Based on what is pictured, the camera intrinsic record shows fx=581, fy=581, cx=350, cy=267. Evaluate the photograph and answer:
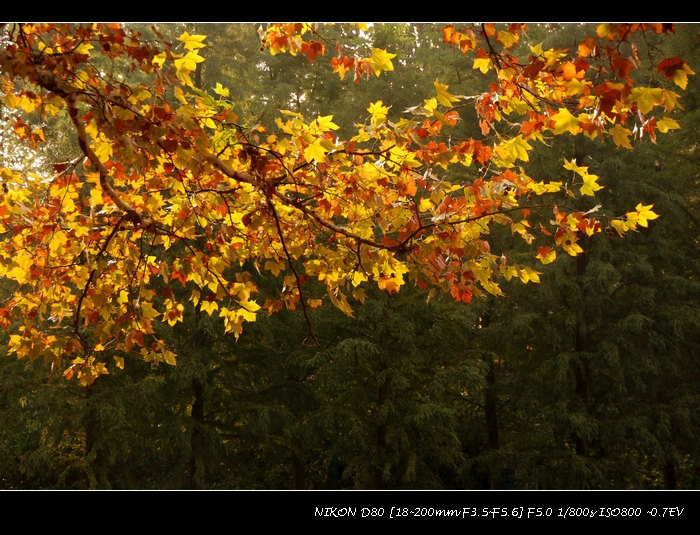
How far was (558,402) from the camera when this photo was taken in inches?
352

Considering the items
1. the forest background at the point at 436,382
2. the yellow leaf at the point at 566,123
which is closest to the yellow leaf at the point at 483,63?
the yellow leaf at the point at 566,123

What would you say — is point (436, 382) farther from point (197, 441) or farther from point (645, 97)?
point (645, 97)

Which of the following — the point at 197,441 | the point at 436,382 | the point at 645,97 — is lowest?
the point at 197,441

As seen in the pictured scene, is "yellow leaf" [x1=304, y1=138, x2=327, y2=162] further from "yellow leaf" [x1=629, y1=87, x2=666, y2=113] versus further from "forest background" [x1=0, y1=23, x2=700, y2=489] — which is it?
"forest background" [x1=0, y1=23, x2=700, y2=489]

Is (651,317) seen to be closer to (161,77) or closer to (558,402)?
(558,402)

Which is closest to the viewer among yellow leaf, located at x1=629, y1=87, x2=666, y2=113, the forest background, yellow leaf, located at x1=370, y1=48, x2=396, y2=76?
yellow leaf, located at x1=629, y1=87, x2=666, y2=113

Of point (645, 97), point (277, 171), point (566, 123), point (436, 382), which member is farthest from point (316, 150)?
point (436, 382)

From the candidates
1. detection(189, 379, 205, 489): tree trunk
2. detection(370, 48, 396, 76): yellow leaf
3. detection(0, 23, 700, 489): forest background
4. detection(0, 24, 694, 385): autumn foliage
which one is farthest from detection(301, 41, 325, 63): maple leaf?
detection(189, 379, 205, 489): tree trunk

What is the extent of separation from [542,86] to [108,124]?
7.04 ft

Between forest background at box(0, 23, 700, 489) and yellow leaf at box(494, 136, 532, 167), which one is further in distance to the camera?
forest background at box(0, 23, 700, 489)

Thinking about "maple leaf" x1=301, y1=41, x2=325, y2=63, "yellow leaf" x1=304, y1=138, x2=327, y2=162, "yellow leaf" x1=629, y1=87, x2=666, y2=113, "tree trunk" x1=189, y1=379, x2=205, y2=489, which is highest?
"maple leaf" x1=301, y1=41, x2=325, y2=63

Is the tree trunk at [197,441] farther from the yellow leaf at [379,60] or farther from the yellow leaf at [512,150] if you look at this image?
the yellow leaf at [379,60]
